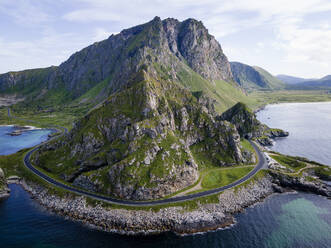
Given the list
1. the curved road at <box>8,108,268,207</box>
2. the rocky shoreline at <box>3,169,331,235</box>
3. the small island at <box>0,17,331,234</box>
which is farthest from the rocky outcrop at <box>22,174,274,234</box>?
the curved road at <box>8,108,268,207</box>

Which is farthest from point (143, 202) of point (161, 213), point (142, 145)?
point (142, 145)

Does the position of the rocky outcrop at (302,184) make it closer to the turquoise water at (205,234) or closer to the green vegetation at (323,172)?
the green vegetation at (323,172)

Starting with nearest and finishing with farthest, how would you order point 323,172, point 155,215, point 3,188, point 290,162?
point 155,215 < point 3,188 < point 323,172 < point 290,162

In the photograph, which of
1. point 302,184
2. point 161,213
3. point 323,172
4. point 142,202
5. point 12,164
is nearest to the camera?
point 161,213

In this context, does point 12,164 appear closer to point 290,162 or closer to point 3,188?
point 3,188

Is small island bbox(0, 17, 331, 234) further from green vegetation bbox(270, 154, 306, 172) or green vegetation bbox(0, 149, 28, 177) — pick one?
green vegetation bbox(270, 154, 306, 172)

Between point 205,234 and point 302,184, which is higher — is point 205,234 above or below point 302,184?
below
